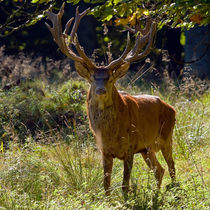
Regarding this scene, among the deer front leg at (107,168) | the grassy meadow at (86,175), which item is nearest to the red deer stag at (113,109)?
the deer front leg at (107,168)

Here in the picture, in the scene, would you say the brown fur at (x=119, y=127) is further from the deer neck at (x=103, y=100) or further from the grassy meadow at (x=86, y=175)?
the grassy meadow at (x=86, y=175)

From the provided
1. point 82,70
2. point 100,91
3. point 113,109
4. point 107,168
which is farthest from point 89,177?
point 82,70

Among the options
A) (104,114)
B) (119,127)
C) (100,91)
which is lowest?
(119,127)

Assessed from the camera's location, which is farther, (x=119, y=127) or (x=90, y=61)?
(x=90, y=61)

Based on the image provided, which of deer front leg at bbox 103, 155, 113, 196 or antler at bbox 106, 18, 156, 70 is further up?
antler at bbox 106, 18, 156, 70

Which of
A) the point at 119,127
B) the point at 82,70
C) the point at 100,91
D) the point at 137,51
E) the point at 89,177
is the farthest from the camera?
the point at 137,51

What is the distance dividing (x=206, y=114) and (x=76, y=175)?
3927mm

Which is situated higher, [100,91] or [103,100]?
[100,91]

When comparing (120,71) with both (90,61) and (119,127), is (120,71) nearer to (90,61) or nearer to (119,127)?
(90,61)

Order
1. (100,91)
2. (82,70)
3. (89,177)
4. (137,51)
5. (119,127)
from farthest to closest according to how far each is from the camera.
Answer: (137,51) < (82,70) < (119,127) < (89,177) < (100,91)

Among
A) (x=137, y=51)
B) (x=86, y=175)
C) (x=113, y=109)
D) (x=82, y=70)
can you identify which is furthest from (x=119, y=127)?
(x=137, y=51)

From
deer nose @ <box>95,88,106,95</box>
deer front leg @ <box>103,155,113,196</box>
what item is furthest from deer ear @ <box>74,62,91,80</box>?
deer front leg @ <box>103,155,113,196</box>

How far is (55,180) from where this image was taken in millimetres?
5695

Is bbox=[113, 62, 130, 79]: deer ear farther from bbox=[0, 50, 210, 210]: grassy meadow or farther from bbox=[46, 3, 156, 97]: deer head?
bbox=[0, 50, 210, 210]: grassy meadow
